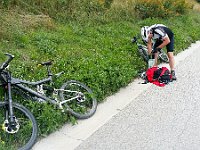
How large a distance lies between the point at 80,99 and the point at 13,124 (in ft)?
5.12

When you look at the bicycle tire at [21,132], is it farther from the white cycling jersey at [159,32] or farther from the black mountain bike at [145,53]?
the black mountain bike at [145,53]

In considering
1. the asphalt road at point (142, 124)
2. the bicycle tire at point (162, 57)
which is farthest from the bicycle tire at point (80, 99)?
the bicycle tire at point (162, 57)

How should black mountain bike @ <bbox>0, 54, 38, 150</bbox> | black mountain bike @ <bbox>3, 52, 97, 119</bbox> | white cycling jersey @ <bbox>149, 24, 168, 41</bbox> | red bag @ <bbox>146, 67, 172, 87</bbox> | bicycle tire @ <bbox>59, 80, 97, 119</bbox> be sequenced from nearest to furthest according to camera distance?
black mountain bike @ <bbox>0, 54, 38, 150</bbox> → black mountain bike @ <bbox>3, 52, 97, 119</bbox> → bicycle tire @ <bbox>59, 80, 97, 119</bbox> → red bag @ <bbox>146, 67, 172, 87</bbox> → white cycling jersey @ <bbox>149, 24, 168, 41</bbox>

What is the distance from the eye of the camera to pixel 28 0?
920cm

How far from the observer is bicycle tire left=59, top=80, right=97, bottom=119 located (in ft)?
17.0

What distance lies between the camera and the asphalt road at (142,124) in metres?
4.52

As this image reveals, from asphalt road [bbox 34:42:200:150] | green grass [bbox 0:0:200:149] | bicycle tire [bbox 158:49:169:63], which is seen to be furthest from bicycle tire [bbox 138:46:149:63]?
asphalt road [bbox 34:42:200:150]

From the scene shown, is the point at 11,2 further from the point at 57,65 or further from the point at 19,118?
the point at 19,118

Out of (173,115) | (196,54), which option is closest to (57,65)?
(173,115)

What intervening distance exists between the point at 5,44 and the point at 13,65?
4.40 ft

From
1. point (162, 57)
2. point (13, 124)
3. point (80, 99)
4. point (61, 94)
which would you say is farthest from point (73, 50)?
point (13, 124)

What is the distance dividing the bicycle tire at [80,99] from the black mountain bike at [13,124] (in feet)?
2.83

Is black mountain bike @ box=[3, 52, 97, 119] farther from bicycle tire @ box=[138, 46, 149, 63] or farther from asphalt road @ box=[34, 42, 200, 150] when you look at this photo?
bicycle tire @ box=[138, 46, 149, 63]

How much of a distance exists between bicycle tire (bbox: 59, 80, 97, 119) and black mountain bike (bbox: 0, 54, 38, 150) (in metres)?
0.86
